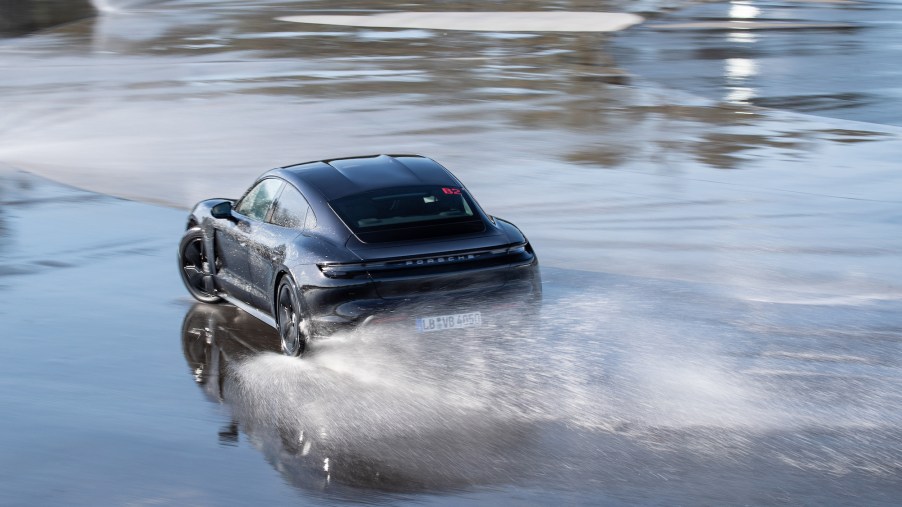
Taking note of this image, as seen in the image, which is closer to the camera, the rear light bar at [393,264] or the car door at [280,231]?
the rear light bar at [393,264]

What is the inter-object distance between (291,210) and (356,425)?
285cm

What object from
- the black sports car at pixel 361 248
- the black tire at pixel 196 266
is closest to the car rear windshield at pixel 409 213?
the black sports car at pixel 361 248

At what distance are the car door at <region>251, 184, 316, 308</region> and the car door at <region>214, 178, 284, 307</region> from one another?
0.12m

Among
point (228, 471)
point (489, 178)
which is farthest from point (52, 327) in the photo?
point (489, 178)

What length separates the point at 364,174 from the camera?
35.3 feet

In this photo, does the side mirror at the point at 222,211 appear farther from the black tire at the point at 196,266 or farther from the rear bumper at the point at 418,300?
the rear bumper at the point at 418,300

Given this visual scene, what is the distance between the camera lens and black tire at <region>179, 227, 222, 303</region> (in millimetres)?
Result: 12055

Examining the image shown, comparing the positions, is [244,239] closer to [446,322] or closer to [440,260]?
[440,260]

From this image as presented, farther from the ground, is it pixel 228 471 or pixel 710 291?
pixel 228 471

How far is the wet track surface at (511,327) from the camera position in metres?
7.36

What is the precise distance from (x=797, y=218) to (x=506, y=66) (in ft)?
52.6

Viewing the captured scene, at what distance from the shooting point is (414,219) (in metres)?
10.1

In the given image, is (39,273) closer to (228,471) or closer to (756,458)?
(228,471)

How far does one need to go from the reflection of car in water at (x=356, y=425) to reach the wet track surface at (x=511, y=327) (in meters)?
0.02
